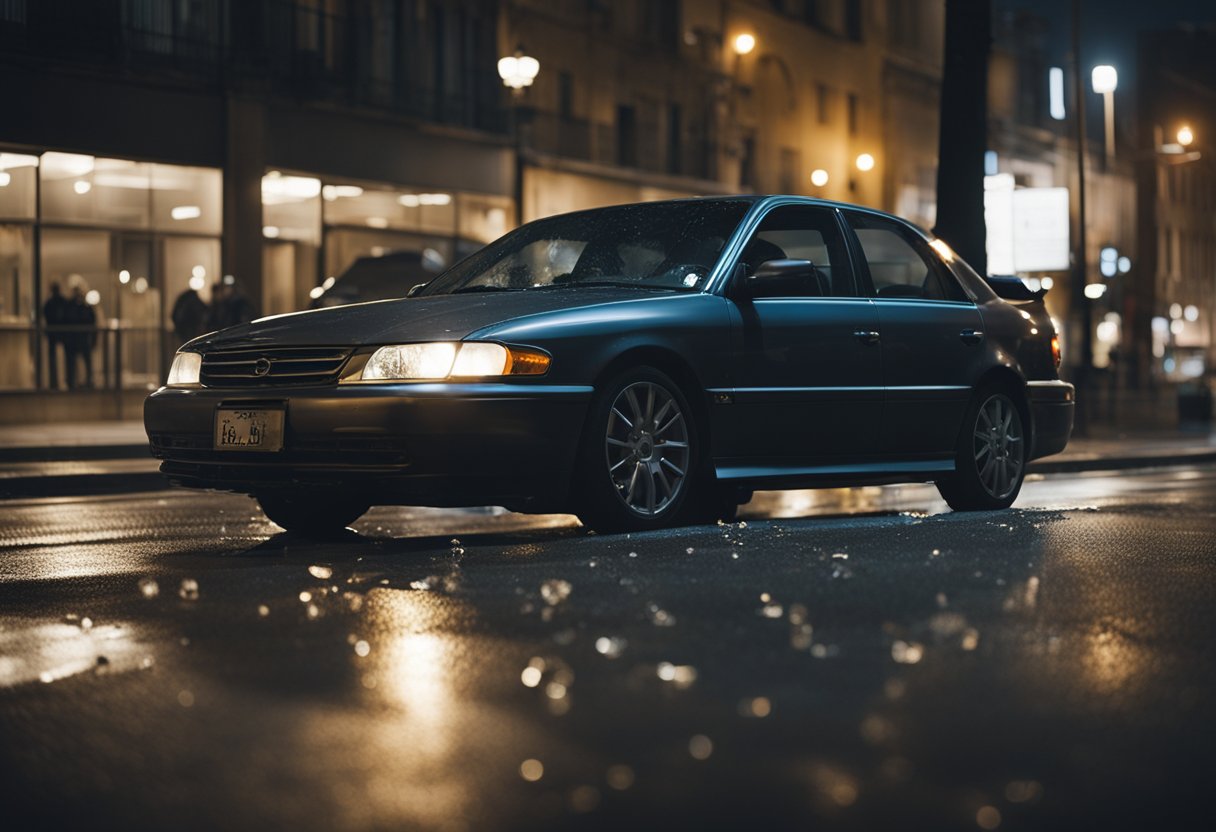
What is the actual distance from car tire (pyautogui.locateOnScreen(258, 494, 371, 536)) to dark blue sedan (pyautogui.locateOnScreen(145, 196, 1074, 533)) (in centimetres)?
1

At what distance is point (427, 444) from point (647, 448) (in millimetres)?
1091

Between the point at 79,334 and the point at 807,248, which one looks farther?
the point at 79,334

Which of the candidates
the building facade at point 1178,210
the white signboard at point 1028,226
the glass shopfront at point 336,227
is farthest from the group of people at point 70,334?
the building facade at point 1178,210

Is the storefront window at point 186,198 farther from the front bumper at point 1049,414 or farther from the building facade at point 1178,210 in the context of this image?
the building facade at point 1178,210

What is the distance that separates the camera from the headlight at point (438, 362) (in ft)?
24.9

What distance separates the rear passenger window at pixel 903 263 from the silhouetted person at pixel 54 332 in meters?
19.6

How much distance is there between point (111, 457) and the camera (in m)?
19.6

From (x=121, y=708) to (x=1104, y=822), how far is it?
223 cm

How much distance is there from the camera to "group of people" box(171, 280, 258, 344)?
2606 centimetres

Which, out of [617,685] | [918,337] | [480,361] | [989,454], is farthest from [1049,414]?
[617,685]

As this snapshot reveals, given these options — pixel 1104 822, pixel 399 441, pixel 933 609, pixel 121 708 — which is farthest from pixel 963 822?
pixel 399 441

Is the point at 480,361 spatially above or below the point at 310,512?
above

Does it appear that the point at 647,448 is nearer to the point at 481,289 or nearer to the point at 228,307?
the point at 481,289

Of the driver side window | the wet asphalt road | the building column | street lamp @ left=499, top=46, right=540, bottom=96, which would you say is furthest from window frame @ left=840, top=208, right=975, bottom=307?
the building column
